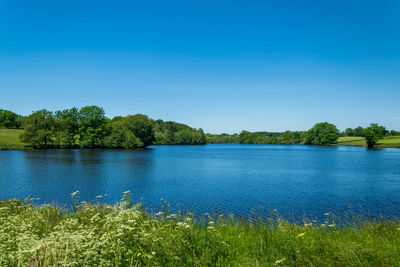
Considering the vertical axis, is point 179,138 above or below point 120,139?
above

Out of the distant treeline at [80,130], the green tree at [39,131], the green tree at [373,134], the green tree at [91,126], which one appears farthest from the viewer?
the green tree at [373,134]

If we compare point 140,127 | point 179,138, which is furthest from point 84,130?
point 179,138

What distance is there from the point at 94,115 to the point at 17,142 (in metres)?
26.5

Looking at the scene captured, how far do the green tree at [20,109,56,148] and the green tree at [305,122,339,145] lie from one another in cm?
14561

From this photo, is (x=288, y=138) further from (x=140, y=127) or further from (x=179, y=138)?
(x=140, y=127)

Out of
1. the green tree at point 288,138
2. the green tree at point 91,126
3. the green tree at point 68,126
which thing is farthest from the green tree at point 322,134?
the green tree at point 68,126

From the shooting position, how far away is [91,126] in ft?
309

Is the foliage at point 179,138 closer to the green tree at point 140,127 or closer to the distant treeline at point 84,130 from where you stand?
the green tree at point 140,127

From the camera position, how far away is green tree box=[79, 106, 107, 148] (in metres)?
90.8

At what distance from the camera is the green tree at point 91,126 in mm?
90762

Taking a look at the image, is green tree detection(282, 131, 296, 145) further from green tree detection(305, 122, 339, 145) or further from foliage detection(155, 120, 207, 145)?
foliage detection(155, 120, 207, 145)

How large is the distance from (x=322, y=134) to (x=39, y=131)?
150295 mm

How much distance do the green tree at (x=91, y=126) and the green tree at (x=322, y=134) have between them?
421 ft

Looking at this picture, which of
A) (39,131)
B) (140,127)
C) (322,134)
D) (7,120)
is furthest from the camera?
(322,134)
